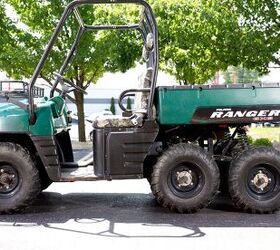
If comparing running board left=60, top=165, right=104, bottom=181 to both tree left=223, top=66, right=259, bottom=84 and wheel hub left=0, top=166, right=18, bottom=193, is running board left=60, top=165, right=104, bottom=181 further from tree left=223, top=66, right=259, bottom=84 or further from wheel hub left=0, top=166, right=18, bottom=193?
tree left=223, top=66, right=259, bottom=84

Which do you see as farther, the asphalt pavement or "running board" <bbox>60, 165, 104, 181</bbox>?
"running board" <bbox>60, 165, 104, 181</bbox>

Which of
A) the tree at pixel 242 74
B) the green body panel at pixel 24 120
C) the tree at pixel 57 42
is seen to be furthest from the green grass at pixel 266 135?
the green body panel at pixel 24 120

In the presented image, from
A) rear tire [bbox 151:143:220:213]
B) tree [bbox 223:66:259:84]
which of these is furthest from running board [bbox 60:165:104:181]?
tree [bbox 223:66:259:84]

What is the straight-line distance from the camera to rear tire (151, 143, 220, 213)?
20.5 ft

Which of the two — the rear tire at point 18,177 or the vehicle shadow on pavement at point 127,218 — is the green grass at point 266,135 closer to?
the vehicle shadow on pavement at point 127,218

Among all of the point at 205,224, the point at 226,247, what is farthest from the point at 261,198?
the point at 226,247

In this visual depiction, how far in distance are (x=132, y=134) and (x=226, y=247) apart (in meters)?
1.87

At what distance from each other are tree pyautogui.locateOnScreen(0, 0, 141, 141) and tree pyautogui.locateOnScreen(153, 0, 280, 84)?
1.73m

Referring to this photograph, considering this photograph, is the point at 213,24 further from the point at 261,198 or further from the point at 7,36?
the point at 261,198

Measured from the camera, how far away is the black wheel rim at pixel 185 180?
6.32m

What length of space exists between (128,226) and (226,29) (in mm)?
10499

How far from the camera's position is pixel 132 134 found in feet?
20.5

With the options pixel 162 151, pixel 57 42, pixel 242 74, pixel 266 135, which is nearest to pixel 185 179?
pixel 162 151

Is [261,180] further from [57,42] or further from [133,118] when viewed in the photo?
[57,42]
